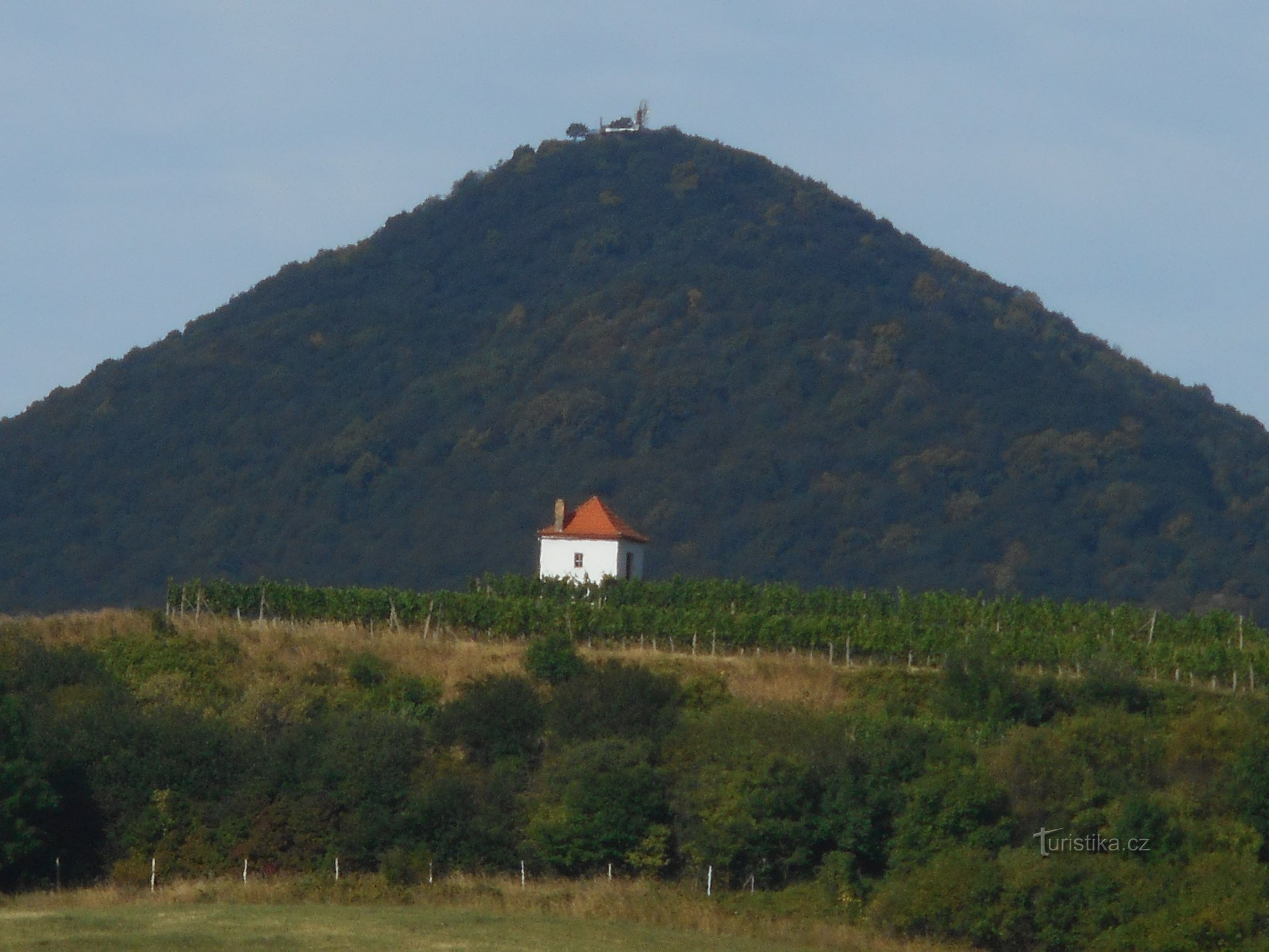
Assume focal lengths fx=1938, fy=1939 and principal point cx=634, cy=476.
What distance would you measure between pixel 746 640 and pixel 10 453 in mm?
86582

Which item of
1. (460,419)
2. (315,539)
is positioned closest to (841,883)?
(315,539)

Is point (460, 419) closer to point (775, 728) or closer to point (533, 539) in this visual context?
point (533, 539)

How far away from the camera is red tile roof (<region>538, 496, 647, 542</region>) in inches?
2301

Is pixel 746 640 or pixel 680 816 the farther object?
pixel 746 640

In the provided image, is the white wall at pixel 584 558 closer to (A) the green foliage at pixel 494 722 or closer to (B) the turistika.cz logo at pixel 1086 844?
(A) the green foliage at pixel 494 722

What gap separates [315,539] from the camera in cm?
11550

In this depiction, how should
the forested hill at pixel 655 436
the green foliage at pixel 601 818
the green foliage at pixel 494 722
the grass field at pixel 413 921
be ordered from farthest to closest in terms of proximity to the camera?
the forested hill at pixel 655 436
the green foliage at pixel 494 722
the green foliage at pixel 601 818
the grass field at pixel 413 921

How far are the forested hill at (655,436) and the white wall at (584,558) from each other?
156ft

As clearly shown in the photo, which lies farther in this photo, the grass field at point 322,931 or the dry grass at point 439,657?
the dry grass at point 439,657

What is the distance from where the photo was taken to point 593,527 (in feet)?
195

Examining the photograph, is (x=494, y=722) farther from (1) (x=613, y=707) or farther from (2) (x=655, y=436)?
(2) (x=655, y=436)

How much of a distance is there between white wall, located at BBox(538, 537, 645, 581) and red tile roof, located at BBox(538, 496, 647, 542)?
0.16m

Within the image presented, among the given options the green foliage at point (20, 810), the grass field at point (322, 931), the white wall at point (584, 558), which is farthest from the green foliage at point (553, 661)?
the grass field at point (322, 931)

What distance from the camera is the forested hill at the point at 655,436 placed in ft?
367
